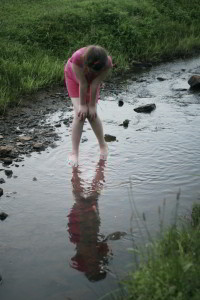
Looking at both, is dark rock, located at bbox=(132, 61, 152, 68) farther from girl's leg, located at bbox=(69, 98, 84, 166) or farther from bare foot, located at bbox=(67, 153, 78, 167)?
bare foot, located at bbox=(67, 153, 78, 167)

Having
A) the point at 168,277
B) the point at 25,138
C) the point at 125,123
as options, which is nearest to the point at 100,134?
the point at 25,138

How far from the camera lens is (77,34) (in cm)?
1007

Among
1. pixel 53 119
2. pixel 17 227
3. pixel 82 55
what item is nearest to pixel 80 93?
pixel 82 55

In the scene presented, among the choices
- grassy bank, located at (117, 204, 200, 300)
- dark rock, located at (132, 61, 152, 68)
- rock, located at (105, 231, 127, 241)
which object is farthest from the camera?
dark rock, located at (132, 61, 152, 68)

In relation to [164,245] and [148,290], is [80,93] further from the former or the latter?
[148,290]

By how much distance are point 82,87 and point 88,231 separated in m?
1.60

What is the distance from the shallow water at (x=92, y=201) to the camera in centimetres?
330

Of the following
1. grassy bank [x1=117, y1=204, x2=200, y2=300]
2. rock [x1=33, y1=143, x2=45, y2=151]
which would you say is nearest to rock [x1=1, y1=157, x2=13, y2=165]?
rock [x1=33, y1=143, x2=45, y2=151]

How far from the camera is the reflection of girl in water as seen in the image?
134 inches

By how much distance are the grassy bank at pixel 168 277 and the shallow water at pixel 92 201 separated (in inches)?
8.8

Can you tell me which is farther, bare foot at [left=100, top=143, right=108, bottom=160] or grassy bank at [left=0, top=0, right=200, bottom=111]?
grassy bank at [left=0, top=0, right=200, bottom=111]

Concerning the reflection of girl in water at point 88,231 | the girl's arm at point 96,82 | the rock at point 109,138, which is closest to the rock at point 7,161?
the reflection of girl in water at point 88,231

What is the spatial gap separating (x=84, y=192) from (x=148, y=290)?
2.16m

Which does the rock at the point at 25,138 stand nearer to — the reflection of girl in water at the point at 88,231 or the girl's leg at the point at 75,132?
the girl's leg at the point at 75,132
